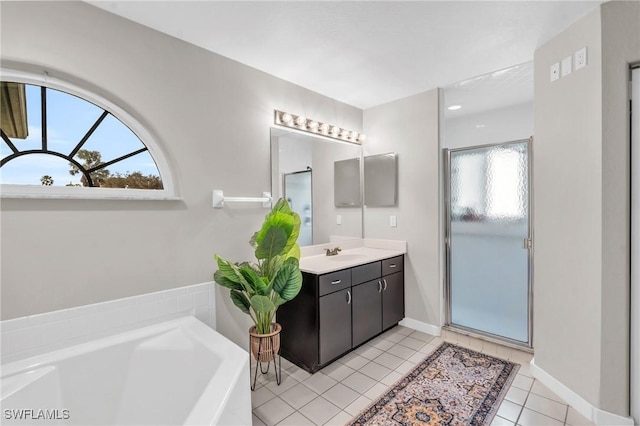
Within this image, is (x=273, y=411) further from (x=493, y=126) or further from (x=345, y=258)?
(x=493, y=126)

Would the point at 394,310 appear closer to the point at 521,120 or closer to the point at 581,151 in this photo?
the point at 581,151

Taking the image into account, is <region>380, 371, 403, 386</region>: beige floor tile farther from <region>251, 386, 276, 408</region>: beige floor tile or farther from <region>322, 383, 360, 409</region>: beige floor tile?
<region>251, 386, 276, 408</region>: beige floor tile

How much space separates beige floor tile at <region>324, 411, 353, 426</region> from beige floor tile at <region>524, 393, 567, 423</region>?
1.20 meters

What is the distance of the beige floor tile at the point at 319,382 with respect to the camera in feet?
7.19

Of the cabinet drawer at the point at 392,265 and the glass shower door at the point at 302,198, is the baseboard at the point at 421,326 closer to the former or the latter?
the cabinet drawer at the point at 392,265

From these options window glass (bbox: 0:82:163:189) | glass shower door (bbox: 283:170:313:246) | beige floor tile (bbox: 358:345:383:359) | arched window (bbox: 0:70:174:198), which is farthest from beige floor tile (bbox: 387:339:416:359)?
window glass (bbox: 0:82:163:189)

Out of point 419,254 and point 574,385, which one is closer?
point 574,385

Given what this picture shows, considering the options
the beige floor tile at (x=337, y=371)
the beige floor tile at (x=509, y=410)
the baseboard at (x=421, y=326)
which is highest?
the baseboard at (x=421, y=326)

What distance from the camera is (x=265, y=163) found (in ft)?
8.65

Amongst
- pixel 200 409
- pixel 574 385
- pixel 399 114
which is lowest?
pixel 574 385

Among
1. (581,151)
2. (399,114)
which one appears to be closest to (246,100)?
(399,114)

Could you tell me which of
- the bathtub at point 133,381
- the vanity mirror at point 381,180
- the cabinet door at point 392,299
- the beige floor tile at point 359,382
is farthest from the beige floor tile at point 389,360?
the vanity mirror at point 381,180

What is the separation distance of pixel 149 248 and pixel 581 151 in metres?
2.91

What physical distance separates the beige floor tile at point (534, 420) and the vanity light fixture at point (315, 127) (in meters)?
2.78
